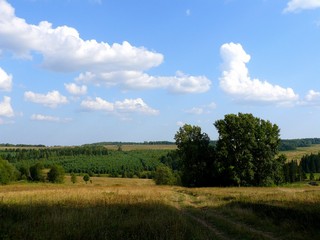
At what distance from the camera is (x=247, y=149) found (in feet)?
172

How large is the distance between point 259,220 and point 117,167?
160m

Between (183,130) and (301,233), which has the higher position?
(183,130)

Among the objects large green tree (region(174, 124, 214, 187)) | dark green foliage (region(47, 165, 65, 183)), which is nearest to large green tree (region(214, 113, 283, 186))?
large green tree (region(174, 124, 214, 187))

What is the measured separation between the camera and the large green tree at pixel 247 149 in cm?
5234

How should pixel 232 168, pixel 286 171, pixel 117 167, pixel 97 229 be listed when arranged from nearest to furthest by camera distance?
pixel 97 229, pixel 232 168, pixel 286 171, pixel 117 167

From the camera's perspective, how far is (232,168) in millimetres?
52188

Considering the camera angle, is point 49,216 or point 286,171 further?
point 286,171

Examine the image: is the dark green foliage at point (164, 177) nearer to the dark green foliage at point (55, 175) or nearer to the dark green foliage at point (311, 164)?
the dark green foliage at point (55, 175)

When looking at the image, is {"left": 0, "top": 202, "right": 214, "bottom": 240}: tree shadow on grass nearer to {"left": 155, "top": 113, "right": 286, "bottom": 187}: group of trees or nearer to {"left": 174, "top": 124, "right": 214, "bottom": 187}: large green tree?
{"left": 155, "top": 113, "right": 286, "bottom": 187}: group of trees

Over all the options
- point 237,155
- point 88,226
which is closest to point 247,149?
point 237,155

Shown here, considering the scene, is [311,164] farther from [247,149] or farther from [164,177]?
[247,149]

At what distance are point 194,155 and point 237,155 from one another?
6811mm

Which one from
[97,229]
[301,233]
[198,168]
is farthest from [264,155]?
[97,229]

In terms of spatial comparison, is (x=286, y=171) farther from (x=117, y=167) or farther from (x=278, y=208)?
(x=278, y=208)
